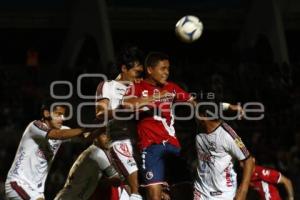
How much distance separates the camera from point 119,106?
8.78 m

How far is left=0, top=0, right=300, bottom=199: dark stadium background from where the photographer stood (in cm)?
1520

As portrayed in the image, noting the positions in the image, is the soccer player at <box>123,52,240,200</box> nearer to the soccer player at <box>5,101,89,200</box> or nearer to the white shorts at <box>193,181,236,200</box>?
the white shorts at <box>193,181,236,200</box>

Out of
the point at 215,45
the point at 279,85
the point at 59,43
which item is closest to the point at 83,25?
the point at 59,43

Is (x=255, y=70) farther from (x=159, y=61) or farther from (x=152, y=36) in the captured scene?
(x=159, y=61)

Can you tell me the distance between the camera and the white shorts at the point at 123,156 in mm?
8969

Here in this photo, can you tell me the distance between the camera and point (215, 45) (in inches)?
918

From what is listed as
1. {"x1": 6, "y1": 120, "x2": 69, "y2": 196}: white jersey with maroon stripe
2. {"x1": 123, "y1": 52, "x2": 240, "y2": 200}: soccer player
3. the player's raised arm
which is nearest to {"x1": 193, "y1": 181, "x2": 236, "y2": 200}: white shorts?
the player's raised arm

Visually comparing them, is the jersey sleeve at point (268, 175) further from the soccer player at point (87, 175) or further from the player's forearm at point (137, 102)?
the player's forearm at point (137, 102)

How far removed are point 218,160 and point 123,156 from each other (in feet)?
3.62

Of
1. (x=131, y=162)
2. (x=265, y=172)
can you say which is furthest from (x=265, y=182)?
(x=131, y=162)

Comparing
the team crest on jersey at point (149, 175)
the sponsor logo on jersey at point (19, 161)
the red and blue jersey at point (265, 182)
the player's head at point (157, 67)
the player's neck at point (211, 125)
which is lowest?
the red and blue jersey at point (265, 182)

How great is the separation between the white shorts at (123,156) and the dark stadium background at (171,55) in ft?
15.1

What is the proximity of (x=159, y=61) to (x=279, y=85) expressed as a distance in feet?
27.7

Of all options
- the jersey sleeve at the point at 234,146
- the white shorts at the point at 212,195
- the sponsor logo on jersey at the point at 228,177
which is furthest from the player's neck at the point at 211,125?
the white shorts at the point at 212,195
